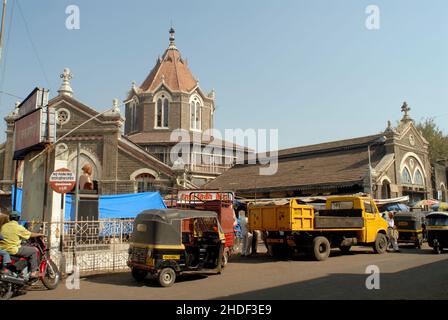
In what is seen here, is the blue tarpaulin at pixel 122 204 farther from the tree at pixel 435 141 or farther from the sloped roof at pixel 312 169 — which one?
the tree at pixel 435 141

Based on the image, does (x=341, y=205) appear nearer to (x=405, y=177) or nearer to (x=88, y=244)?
(x=88, y=244)

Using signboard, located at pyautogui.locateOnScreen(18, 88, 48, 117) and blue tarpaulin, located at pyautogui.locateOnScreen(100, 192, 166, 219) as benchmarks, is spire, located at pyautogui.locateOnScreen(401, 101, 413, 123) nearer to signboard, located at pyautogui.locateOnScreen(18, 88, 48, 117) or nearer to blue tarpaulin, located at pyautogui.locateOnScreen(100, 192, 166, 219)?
blue tarpaulin, located at pyautogui.locateOnScreen(100, 192, 166, 219)

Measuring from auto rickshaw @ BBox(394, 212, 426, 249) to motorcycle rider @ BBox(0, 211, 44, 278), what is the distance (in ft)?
58.2

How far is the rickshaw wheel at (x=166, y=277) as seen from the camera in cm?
1005

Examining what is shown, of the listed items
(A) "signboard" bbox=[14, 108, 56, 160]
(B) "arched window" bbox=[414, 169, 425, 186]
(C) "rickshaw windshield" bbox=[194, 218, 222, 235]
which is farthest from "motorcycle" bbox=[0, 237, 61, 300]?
(B) "arched window" bbox=[414, 169, 425, 186]

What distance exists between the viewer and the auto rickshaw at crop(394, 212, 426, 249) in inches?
801

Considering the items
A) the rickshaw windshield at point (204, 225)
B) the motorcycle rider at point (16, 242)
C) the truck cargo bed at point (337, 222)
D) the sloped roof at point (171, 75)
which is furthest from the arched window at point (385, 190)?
the motorcycle rider at point (16, 242)

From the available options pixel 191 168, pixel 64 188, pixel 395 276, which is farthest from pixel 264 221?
pixel 191 168

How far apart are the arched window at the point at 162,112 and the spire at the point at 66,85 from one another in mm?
10614

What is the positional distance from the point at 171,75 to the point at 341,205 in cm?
3026

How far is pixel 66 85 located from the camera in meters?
31.8

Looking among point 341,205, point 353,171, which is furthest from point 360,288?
point 353,171

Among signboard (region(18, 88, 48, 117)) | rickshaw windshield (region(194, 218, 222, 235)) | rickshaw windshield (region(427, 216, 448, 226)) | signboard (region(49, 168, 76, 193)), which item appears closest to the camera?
signboard (region(49, 168, 76, 193))
